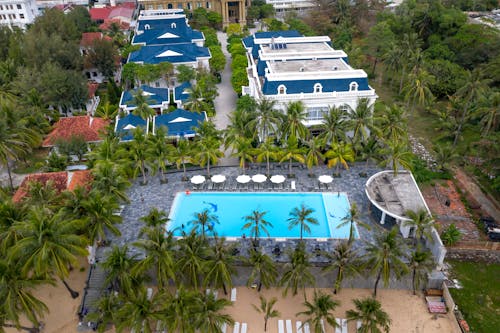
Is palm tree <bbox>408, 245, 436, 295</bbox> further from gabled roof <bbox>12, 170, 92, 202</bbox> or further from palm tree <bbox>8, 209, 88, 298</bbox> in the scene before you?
gabled roof <bbox>12, 170, 92, 202</bbox>

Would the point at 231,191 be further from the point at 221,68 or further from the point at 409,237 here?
the point at 221,68

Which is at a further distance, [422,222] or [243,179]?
[243,179]

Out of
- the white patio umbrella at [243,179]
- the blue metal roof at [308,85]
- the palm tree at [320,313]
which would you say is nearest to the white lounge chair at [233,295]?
the palm tree at [320,313]

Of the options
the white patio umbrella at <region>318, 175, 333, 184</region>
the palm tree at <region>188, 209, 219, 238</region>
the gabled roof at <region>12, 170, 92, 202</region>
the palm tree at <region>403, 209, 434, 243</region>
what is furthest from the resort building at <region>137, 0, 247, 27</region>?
the palm tree at <region>403, 209, 434, 243</region>

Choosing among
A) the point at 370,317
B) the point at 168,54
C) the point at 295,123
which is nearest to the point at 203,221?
the point at 370,317

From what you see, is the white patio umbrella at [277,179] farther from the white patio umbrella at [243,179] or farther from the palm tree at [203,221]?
the palm tree at [203,221]

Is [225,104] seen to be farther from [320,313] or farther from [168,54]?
[320,313]

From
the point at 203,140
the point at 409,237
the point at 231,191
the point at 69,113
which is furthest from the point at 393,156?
the point at 69,113
